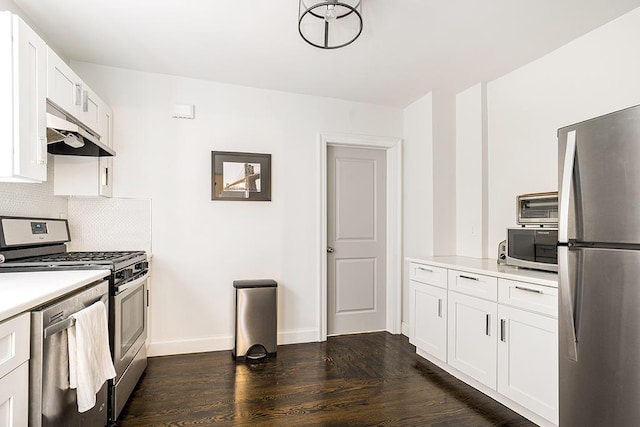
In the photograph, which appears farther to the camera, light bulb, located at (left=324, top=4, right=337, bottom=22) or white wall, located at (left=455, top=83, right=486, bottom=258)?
white wall, located at (left=455, top=83, right=486, bottom=258)

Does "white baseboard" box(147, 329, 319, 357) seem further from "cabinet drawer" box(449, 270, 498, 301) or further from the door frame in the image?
"cabinet drawer" box(449, 270, 498, 301)

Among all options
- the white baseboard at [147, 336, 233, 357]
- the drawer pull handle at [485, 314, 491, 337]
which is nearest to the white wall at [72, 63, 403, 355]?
the white baseboard at [147, 336, 233, 357]

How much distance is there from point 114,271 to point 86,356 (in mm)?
618

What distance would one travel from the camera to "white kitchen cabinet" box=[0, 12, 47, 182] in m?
1.71

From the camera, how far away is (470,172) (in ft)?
11.3

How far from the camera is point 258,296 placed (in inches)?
126

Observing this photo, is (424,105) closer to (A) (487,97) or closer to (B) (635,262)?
(A) (487,97)

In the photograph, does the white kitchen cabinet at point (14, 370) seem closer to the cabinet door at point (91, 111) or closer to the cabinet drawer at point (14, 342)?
the cabinet drawer at point (14, 342)

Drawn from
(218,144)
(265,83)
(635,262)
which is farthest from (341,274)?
(635,262)

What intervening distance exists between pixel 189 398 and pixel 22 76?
2.17m

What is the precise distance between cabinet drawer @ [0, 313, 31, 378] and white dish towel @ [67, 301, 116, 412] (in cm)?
26

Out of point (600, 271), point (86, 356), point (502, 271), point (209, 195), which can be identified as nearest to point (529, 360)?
point (502, 271)

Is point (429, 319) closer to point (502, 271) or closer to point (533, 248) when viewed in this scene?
point (502, 271)

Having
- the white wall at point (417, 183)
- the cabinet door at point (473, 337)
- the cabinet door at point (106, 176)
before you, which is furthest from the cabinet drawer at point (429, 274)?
the cabinet door at point (106, 176)
